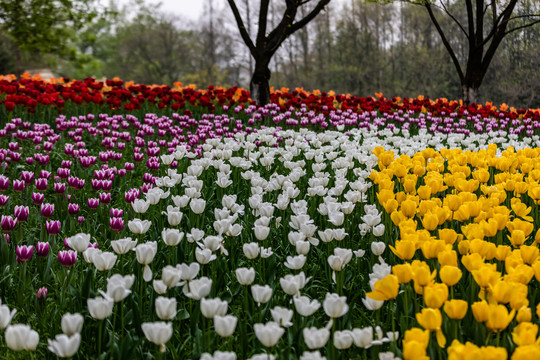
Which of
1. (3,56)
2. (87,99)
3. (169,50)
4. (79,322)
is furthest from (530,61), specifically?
(3,56)

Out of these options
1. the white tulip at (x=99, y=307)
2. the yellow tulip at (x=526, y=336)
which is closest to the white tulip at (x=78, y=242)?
the white tulip at (x=99, y=307)

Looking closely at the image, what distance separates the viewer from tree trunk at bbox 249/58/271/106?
1007 cm

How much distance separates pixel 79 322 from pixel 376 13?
27.0 metres

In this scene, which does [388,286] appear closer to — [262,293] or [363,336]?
[363,336]

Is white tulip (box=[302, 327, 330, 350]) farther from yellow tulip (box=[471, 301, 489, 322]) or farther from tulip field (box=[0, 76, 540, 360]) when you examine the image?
yellow tulip (box=[471, 301, 489, 322])

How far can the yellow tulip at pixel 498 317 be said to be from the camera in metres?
1.51

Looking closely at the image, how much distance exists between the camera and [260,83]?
33.5ft

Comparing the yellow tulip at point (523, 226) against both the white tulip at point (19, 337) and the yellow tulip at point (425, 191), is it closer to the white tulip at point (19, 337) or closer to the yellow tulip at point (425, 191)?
the yellow tulip at point (425, 191)

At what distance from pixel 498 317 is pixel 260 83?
29.9ft

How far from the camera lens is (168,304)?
165 cm

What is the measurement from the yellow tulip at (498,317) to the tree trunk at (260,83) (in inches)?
355

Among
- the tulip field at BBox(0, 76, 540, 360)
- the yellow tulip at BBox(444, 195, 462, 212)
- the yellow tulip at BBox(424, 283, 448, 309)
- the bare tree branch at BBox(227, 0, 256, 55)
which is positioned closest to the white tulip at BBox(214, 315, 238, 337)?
the tulip field at BBox(0, 76, 540, 360)

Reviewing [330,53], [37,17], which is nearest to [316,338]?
[37,17]

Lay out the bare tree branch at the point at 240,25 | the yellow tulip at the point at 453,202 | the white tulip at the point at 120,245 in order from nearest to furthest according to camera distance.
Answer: the white tulip at the point at 120,245
the yellow tulip at the point at 453,202
the bare tree branch at the point at 240,25
